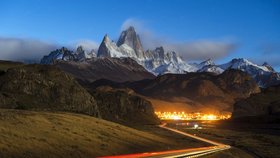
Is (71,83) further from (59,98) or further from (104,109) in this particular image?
A: (104,109)

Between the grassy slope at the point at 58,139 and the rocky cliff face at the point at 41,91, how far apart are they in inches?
1077

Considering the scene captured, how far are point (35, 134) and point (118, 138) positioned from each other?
21154mm

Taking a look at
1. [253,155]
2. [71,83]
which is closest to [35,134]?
[253,155]

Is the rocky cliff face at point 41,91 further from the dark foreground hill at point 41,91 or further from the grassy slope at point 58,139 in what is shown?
the grassy slope at point 58,139

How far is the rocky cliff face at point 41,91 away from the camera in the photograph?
103750mm

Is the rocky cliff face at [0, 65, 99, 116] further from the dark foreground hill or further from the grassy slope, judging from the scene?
the grassy slope

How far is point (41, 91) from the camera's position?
11394 centimetres

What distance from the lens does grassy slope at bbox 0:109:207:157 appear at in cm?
4855

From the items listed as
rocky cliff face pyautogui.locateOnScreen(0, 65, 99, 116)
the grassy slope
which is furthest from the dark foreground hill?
the grassy slope

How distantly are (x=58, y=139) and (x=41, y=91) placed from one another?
58.7 meters

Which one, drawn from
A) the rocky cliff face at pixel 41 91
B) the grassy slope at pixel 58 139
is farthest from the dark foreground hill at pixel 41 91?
the grassy slope at pixel 58 139

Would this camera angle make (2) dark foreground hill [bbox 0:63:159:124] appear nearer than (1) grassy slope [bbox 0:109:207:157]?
No

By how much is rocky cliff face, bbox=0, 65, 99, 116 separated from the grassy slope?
27.4 m

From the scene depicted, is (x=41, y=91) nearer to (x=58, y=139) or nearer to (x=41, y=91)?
(x=41, y=91)
